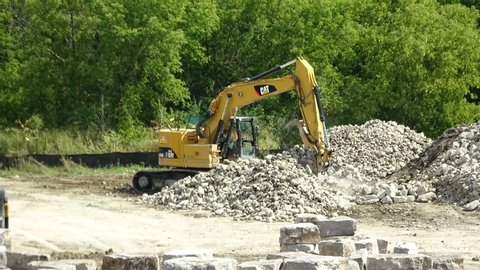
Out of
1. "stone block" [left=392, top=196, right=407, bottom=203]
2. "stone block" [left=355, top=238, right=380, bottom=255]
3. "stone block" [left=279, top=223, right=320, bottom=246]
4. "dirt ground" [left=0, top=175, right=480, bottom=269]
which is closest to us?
"stone block" [left=355, top=238, right=380, bottom=255]

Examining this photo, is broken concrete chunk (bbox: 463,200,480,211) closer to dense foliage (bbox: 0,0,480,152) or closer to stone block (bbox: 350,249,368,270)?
stone block (bbox: 350,249,368,270)

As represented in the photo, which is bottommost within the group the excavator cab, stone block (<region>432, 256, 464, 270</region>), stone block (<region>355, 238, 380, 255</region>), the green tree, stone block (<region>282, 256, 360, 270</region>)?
→ stone block (<region>432, 256, 464, 270</region>)

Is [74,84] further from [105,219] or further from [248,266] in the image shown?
[248,266]

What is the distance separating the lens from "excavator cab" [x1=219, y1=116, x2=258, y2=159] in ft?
86.9

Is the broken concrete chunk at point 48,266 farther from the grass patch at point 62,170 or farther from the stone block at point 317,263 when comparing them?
the grass patch at point 62,170

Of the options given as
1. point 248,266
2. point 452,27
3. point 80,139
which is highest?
point 452,27

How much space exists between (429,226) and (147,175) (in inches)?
337

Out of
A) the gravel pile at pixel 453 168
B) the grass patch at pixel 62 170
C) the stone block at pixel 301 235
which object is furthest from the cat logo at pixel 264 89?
the stone block at pixel 301 235

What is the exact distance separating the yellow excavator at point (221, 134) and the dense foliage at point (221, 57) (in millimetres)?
10393

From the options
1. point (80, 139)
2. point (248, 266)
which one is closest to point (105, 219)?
point (248, 266)

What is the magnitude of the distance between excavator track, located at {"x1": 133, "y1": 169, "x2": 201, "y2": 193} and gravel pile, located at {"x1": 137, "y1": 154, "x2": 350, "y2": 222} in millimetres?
1653

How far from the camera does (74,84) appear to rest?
138 feet

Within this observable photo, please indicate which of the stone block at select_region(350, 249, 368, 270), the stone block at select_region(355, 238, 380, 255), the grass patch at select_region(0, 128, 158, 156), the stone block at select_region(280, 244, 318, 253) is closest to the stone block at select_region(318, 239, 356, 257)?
the stone block at select_region(355, 238, 380, 255)

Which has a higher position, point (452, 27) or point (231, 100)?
point (452, 27)
